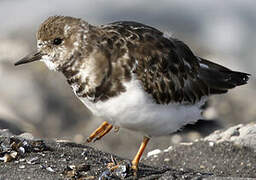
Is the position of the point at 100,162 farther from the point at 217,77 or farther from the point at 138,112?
the point at 217,77

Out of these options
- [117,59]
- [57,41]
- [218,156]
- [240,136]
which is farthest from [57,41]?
[240,136]

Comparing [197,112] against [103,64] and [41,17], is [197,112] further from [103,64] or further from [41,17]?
[41,17]

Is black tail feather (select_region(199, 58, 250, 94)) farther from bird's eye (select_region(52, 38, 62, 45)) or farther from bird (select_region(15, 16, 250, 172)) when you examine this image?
bird's eye (select_region(52, 38, 62, 45))

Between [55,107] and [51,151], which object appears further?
[55,107]

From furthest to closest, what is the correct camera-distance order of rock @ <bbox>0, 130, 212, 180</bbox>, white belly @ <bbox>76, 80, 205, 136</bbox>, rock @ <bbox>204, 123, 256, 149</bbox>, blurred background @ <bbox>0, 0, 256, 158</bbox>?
blurred background @ <bbox>0, 0, 256, 158</bbox> → rock @ <bbox>204, 123, 256, 149</bbox> → white belly @ <bbox>76, 80, 205, 136</bbox> → rock @ <bbox>0, 130, 212, 180</bbox>

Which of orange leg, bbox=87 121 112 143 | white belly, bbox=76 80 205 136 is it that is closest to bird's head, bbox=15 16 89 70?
white belly, bbox=76 80 205 136

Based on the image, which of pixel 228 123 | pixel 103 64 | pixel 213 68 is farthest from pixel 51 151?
pixel 228 123
